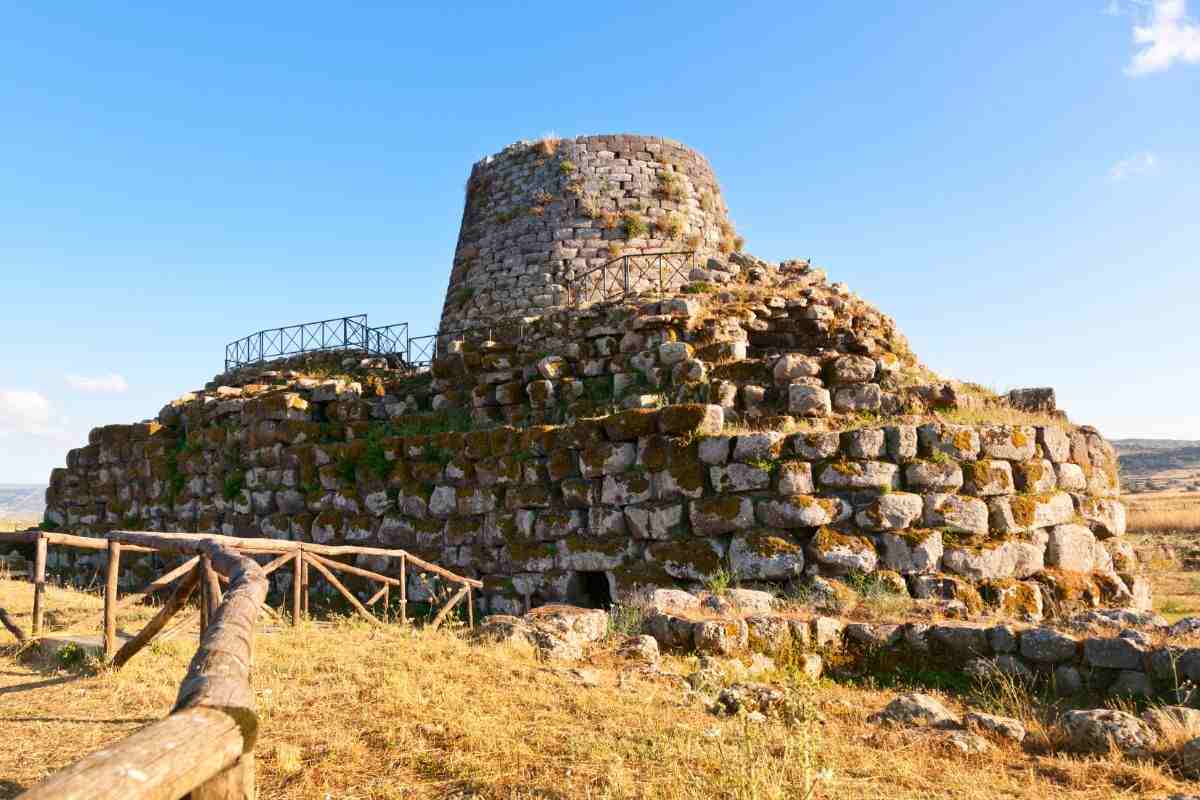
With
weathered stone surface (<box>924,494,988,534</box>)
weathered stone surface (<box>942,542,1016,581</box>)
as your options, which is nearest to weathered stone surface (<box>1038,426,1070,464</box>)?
weathered stone surface (<box>924,494,988,534</box>)

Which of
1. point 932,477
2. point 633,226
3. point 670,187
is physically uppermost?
point 670,187

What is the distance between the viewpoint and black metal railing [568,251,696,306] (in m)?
14.4

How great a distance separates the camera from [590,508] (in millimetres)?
9836

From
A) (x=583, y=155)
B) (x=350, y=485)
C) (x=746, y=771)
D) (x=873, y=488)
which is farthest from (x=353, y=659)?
(x=583, y=155)

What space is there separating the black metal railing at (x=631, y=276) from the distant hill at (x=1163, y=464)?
59257mm

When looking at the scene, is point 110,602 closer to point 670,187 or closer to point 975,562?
point 975,562

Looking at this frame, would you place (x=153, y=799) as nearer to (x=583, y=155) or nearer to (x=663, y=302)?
(x=663, y=302)

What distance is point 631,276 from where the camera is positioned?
49.0 feet

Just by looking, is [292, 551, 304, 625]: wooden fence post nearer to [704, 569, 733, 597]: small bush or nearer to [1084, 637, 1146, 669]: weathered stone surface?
[704, 569, 733, 597]: small bush

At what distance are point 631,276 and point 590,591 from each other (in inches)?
270

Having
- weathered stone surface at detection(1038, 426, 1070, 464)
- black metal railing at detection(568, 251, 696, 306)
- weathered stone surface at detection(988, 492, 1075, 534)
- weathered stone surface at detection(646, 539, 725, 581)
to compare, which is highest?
black metal railing at detection(568, 251, 696, 306)

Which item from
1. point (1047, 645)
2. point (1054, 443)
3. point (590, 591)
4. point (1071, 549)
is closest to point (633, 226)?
point (590, 591)

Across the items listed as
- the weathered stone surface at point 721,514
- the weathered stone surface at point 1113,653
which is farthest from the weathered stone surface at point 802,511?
the weathered stone surface at point 1113,653

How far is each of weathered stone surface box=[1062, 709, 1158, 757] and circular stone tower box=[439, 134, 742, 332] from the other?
35.6 ft
